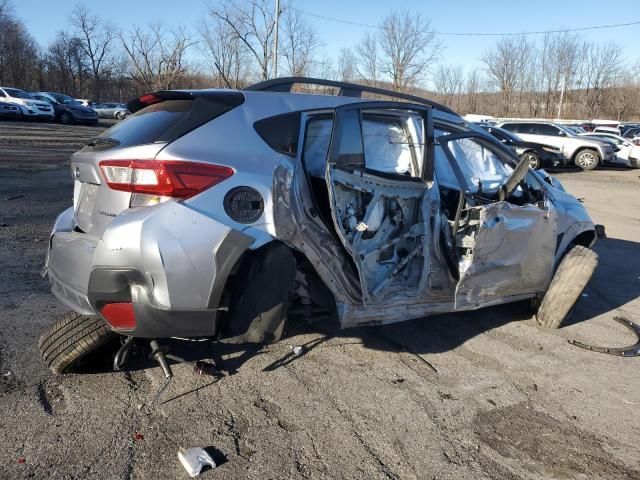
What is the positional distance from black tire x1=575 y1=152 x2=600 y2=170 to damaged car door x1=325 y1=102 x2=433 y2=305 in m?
21.1

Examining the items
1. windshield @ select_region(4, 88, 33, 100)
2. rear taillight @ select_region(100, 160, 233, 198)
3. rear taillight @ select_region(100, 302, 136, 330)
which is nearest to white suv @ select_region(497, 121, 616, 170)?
rear taillight @ select_region(100, 160, 233, 198)

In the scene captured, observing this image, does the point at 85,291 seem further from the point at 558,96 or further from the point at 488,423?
the point at 558,96

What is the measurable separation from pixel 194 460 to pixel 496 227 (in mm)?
2685

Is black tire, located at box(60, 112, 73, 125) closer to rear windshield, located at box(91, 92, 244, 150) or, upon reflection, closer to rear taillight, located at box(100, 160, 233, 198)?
rear windshield, located at box(91, 92, 244, 150)

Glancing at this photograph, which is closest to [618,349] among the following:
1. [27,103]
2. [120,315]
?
[120,315]

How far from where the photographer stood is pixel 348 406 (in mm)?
3260

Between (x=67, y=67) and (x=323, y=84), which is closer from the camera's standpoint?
(x=323, y=84)

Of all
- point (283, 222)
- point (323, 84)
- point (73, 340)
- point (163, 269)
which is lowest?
point (73, 340)

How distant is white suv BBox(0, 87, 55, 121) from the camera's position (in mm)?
27781

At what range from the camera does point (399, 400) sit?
337cm

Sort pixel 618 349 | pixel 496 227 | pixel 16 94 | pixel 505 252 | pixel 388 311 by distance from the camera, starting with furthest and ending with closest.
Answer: pixel 16 94
pixel 618 349
pixel 505 252
pixel 496 227
pixel 388 311

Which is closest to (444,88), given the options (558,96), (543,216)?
(558,96)

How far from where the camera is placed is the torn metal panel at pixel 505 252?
4.10 m

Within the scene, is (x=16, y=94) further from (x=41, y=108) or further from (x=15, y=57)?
(x=15, y=57)
